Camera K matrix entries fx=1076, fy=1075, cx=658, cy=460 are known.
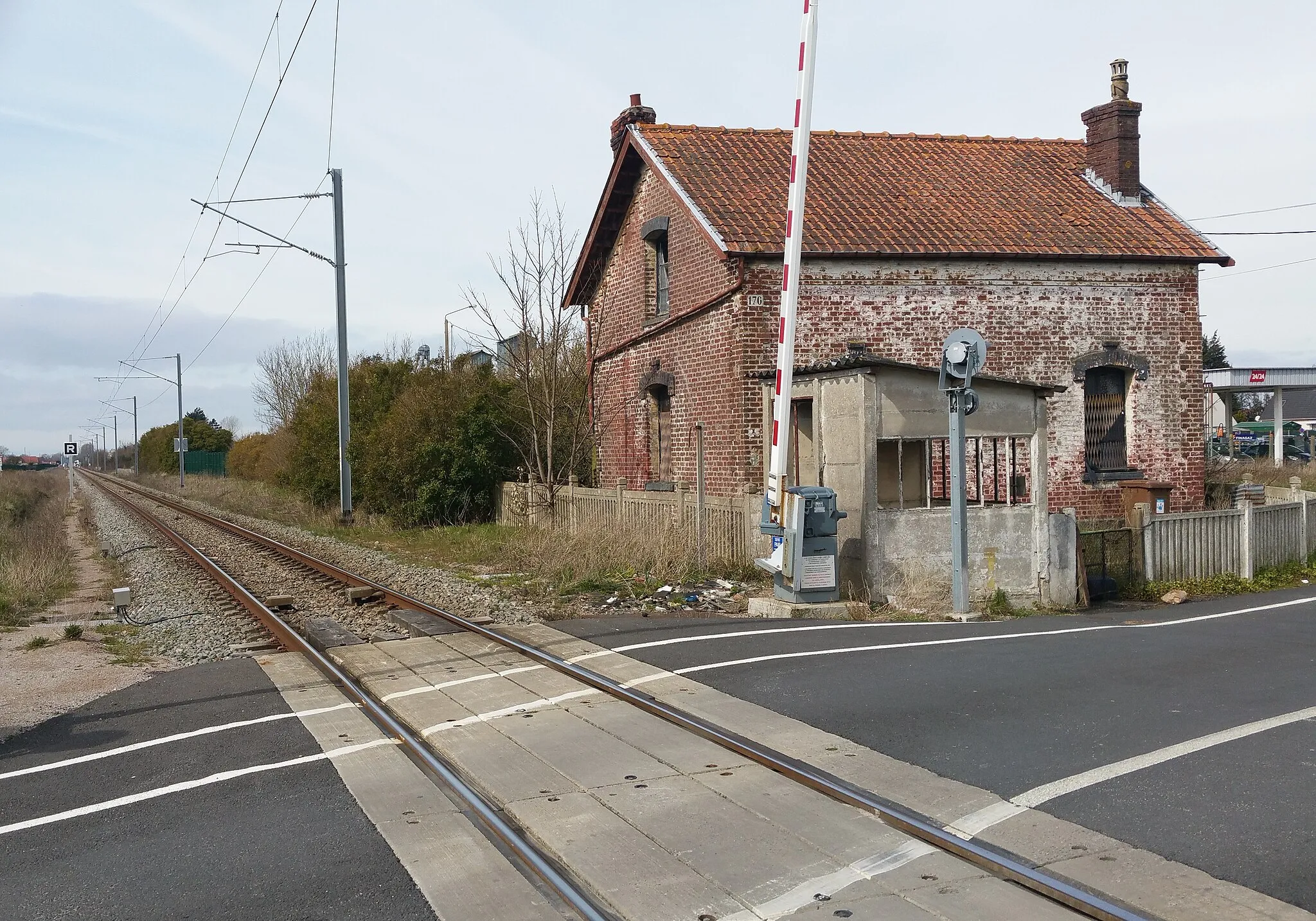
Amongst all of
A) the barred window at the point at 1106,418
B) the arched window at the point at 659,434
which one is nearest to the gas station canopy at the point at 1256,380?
the barred window at the point at 1106,418

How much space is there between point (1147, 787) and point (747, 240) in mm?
12803

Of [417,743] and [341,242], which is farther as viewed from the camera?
[341,242]

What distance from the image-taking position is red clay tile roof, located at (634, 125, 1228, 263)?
59.4 ft

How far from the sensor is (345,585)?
15.7m

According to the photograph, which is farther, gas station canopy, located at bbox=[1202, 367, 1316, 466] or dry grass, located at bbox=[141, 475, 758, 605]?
gas station canopy, located at bbox=[1202, 367, 1316, 466]

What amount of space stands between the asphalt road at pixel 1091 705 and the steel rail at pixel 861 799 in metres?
0.63

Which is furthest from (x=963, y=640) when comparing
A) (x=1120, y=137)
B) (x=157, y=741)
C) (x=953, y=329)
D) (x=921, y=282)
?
(x=1120, y=137)

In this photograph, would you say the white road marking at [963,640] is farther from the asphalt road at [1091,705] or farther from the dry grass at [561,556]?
the dry grass at [561,556]

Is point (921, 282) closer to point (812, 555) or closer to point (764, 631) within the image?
point (812, 555)

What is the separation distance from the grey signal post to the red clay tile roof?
18.9 feet

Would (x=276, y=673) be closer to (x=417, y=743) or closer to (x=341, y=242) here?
(x=417, y=743)

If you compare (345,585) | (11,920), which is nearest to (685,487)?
(345,585)

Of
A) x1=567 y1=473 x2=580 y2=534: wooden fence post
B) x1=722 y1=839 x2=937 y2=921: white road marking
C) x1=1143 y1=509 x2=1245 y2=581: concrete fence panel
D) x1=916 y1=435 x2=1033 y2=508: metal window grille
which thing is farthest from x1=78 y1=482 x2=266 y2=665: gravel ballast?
x1=1143 y1=509 x2=1245 y2=581: concrete fence panel

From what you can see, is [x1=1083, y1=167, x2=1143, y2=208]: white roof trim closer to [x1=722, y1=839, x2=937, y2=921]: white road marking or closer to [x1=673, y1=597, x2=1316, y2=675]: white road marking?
[x1=673, y1=597, x2=1316, y2=675]: white road marking
